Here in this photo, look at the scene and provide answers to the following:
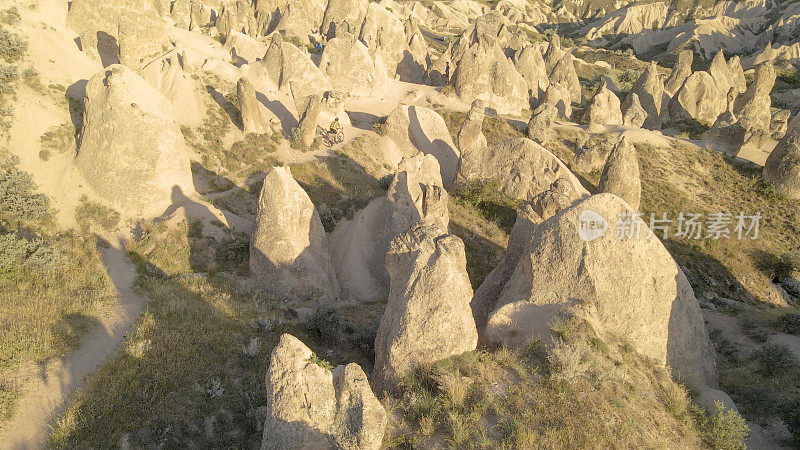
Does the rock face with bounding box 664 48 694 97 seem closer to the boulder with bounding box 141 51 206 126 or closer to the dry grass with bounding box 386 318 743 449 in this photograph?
the boulder with bounding box 141 51 206 126

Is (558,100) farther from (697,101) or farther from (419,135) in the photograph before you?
(419,135)

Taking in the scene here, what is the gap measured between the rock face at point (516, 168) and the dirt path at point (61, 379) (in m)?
16.6

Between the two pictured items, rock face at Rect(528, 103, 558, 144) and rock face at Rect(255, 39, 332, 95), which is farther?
rock face at Rect(528, 103, 558, 144)

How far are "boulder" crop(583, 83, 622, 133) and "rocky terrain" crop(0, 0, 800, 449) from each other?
0.18 metres

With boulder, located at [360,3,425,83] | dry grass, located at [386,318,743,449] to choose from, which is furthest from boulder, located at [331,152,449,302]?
boulder, located at [360,3,425,83]

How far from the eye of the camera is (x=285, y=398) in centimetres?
690

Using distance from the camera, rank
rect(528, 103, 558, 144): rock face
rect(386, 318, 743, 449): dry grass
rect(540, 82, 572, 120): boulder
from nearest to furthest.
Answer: rect(386, 318, 743, 449): dry grass < rect(528, 103, 558, 144): rock face < rect(540, 82, 572, 120): boulder

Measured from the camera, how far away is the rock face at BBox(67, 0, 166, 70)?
2561 centimetres

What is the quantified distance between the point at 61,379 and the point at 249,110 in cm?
1811

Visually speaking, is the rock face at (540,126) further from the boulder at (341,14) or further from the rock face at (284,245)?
the boulder at (341,14)

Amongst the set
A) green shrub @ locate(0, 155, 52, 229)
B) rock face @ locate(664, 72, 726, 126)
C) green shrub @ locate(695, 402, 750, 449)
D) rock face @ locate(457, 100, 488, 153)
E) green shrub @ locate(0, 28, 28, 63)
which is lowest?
green shrub @ locate(0, 155, 52, 229)

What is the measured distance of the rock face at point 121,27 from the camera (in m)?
25.6

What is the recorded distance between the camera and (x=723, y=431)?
7691 millimetres

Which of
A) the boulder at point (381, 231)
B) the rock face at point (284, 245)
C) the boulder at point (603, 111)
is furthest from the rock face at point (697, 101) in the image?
the rock face at point (284, 245)
